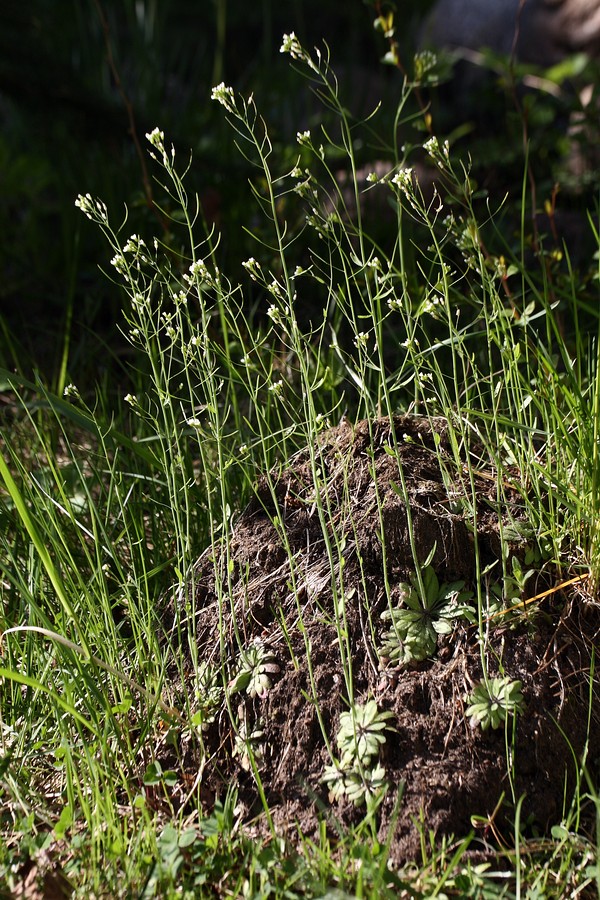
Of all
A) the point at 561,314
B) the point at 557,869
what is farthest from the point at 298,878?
the point at 561,314

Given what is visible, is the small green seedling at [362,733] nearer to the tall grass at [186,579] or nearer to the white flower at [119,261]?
the tall grass at [186,579]

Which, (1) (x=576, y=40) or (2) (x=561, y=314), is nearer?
(2) (x=561, y=314)

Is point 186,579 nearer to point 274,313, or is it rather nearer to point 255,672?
point 255,672

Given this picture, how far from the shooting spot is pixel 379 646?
5.04 feet

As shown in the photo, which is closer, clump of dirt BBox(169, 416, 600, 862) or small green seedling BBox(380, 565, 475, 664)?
clump of dirt BBox(169, 416, 600, 862)

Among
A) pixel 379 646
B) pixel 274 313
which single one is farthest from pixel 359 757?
pixel 274 313

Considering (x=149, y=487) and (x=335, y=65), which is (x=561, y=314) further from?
(x=335, y=65)

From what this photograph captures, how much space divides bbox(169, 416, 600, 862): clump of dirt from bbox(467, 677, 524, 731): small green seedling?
30mm

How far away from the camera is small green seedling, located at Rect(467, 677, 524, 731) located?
1.40 metres

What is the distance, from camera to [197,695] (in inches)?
59.8

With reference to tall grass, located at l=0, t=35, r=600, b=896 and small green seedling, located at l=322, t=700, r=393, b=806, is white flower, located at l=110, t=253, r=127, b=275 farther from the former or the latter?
small green seedling, located at l=322, t=700, r=393, b=806

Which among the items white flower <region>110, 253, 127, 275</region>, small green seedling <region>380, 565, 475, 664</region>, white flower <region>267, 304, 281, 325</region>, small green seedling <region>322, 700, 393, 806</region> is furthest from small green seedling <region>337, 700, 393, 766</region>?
white flower <region>110, 253, 127, 275</region>

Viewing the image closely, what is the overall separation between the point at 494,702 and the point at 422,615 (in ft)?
0.64

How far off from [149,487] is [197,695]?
24.5 inches
